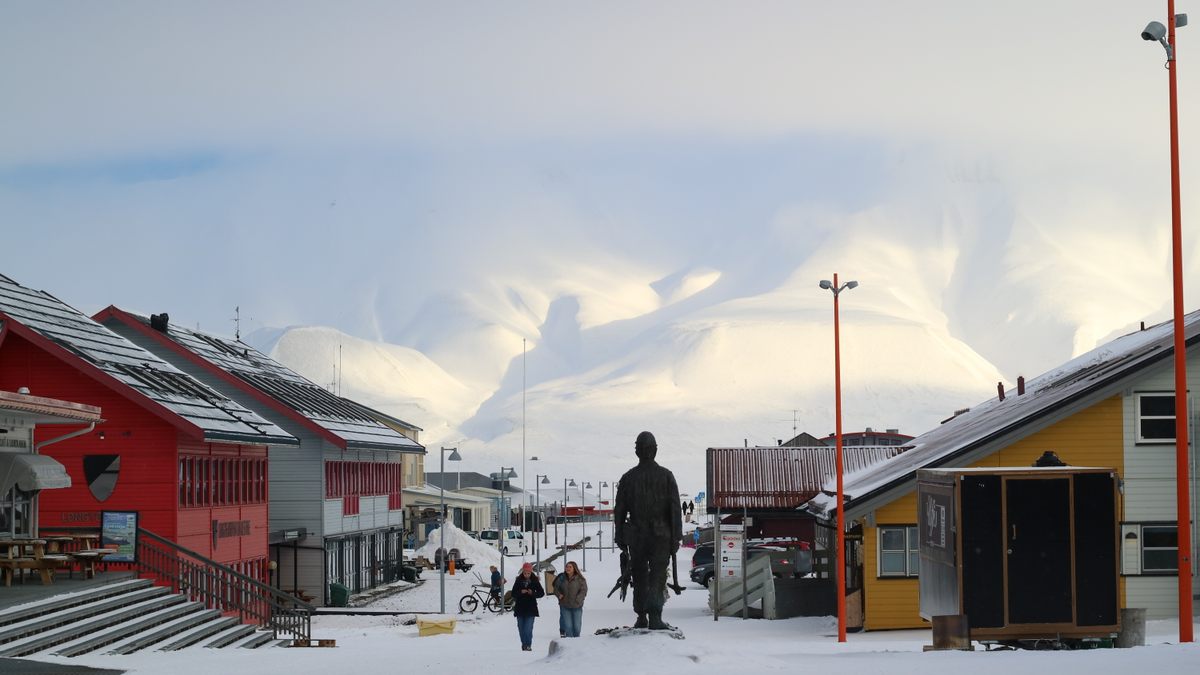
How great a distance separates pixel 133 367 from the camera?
43.1 m

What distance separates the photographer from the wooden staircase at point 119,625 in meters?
26.9

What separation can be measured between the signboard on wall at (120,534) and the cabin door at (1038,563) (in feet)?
64.5

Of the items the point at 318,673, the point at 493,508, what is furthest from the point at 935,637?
the point at 493,508

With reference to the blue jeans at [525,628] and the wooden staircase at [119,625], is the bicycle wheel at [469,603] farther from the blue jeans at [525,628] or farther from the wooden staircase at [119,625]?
the blue jeans at [525,628]

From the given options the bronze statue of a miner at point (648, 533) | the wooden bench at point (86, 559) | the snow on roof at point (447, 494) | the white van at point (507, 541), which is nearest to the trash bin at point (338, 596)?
the wooden bench at point (86, 559)

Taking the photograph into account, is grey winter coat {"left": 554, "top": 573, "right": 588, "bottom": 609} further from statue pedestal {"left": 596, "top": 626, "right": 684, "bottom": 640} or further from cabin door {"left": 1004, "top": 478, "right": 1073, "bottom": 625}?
cabin door {"left": 1004, "top": 478, "right": 1073, "bottom": 625}

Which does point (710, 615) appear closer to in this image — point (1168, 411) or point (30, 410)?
point (1168, 411)

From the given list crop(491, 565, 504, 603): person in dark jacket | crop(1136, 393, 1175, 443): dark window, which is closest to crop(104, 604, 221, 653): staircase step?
crop(491, 565, 504, 603): person in dark jacket

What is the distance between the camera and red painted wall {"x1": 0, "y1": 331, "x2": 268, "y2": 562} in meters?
40.2

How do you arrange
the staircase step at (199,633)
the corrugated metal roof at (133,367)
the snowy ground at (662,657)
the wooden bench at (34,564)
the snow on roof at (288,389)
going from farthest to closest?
the snow on roof at (288,389) < the corrugated metal roof at (133,367) < the staircase step at (199,633) < the wooden bench at (34,564) < the snowy ground at (662,657)

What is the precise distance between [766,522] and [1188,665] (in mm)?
48551

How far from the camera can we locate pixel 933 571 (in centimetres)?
2855

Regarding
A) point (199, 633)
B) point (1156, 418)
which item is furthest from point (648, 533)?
point (1156, 418)

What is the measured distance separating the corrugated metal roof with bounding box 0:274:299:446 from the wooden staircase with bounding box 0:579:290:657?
21.6 feet
